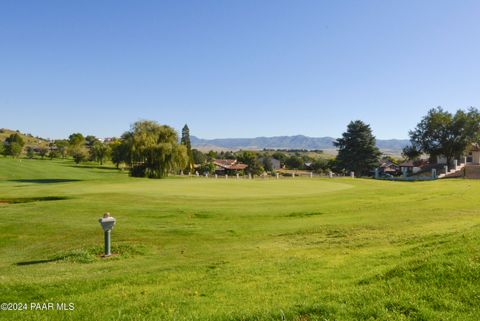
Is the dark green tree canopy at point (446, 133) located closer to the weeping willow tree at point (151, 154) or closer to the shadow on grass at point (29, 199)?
the weeping willow tree at point (151, 154)

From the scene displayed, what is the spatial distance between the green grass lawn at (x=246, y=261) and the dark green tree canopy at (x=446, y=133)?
54879 mm

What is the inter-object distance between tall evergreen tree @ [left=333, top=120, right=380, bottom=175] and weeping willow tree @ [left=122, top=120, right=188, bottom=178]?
1526 inches

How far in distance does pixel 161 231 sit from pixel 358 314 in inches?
518

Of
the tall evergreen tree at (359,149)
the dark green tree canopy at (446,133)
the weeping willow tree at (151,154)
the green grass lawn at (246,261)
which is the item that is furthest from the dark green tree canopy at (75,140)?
the green grass lawn at (246,261)

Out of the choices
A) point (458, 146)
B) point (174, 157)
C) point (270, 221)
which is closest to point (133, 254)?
point (270, 221)

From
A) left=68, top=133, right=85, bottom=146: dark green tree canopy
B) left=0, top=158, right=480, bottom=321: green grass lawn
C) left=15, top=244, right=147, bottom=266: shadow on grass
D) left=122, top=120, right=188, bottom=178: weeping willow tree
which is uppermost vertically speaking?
left=68, top=133, right=85, bottom=146: dark green tree canopy

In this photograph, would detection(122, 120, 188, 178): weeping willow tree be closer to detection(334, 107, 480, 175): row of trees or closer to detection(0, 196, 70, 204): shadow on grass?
detection(0, 196, 70, 204): shadow on grass

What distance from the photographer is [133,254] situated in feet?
46.0

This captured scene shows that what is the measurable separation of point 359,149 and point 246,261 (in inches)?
2958

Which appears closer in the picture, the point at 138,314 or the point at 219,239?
the point at 138,314

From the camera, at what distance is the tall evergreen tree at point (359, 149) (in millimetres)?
82250

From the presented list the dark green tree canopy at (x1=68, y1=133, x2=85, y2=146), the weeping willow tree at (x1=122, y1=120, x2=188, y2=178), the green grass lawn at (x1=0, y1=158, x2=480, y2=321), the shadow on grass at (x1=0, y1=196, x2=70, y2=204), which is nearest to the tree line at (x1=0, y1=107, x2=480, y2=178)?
the weeping willow tree at (x1=122, y1=120, x2=188, y2=178)

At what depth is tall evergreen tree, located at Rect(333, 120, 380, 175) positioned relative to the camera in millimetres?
82250

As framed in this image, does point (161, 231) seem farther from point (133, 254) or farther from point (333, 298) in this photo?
point (333, 298)
